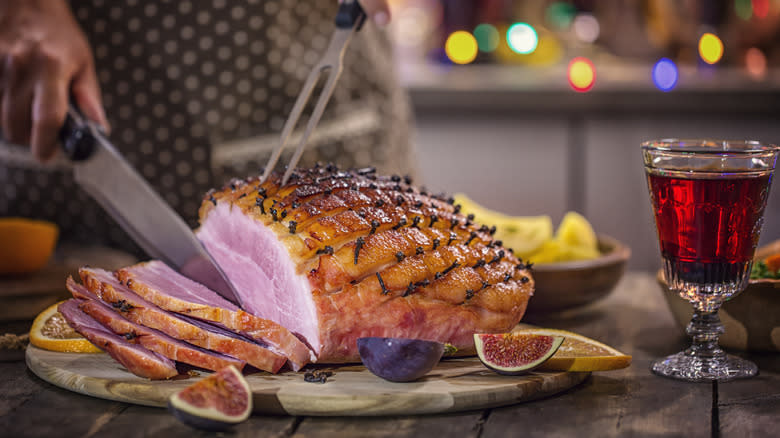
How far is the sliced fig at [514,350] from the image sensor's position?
1596 mm

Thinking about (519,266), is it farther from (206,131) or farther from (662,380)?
(206,131)

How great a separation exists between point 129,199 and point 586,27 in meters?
5.09

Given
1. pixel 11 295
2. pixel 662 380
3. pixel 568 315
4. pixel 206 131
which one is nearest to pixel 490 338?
pixel 662 380

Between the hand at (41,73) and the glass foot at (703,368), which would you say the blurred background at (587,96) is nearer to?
the hand at (41,73)

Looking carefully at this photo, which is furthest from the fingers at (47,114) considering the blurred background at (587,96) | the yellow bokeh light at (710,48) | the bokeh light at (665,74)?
the yellow bokeh light at (710,48)

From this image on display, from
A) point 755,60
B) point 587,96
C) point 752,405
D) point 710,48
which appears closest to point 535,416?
point 752,405

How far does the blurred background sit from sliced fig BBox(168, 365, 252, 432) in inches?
157

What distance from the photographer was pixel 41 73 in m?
2.35

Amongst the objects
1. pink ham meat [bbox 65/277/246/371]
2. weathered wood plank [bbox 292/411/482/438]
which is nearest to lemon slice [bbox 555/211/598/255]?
weathered wood plank [bbox 292/411/482/438]

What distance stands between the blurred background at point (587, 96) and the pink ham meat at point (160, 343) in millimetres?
3855

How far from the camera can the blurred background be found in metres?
5.07

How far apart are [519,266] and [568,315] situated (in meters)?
0.45

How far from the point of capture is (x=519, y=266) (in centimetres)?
189

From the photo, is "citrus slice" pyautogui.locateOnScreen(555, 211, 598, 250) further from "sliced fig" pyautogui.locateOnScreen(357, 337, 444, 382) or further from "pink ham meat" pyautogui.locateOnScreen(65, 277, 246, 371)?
"pink ham meat" pyautogui.locateOnScreen(65, 277, 246, 371)
